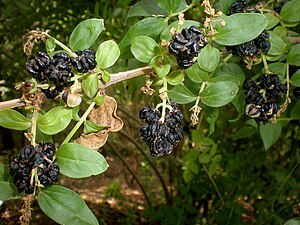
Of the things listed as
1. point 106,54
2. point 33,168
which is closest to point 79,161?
point 33,168

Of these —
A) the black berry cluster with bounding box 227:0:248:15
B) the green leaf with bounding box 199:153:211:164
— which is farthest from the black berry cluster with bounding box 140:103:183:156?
the green leaf with bounding box 199:153:211:164

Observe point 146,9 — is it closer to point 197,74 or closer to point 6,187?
point 197,74

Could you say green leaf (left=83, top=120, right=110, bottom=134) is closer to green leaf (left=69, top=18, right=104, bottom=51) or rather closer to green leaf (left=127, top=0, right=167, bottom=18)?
green leaf (left=69, top=18, right=104, bottom=51)

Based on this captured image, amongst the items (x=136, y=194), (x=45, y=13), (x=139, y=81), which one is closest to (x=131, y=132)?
(x=136, y=194)

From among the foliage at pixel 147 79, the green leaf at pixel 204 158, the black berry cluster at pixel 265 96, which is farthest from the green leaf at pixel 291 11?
the green leaf at pixel 204 158

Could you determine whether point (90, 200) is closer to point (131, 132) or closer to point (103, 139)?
point (131, 132)

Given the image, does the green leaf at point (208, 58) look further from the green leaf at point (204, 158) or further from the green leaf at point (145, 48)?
the green leaf at point (204, 158)
